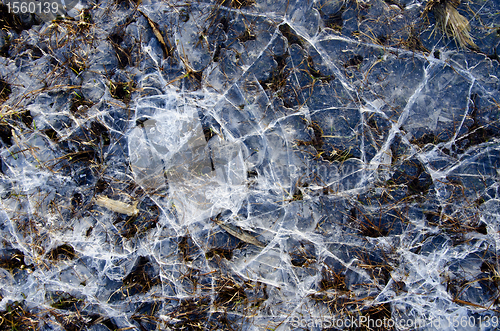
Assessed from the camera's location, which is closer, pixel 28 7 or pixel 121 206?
pixel 121 206

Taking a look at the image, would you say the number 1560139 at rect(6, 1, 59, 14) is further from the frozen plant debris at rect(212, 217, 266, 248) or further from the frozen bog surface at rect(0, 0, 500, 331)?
the frozen plant debris at rect(212, 217, 266, 248)

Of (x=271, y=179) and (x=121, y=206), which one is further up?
(x=271, y=179)

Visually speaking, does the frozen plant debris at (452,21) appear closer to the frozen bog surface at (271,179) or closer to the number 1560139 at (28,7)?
the frozen bog surface at (271,179)

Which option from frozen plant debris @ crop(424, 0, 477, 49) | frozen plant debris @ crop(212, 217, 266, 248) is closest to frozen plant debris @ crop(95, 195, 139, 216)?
frozen plant debris @ crop(212, 217, 266, 248)

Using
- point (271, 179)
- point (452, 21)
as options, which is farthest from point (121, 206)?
point (452, 21)

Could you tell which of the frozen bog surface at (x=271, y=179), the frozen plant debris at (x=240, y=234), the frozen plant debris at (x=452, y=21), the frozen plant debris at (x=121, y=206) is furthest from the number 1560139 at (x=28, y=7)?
the frozen plant debris at (x=452, y=21)

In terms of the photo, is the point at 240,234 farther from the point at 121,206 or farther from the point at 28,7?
the point at 28,7

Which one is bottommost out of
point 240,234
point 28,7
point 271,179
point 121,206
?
point 240,234
